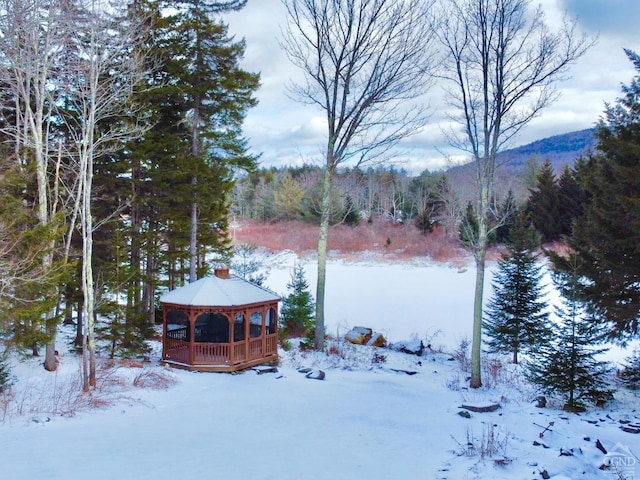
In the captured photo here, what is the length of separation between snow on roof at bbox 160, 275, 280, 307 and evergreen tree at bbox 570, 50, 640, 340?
333 inches

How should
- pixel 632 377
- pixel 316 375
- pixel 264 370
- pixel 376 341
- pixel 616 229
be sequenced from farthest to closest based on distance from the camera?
1. pixel 376 341
2. pixel 264 370
3. pixel 316 375
4. pixel 632 377
5. pixel 616 229

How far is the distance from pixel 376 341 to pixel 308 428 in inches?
357

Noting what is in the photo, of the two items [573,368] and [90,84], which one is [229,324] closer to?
[90,84]

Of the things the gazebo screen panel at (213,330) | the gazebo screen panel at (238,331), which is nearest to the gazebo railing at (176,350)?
the gazebo screen panel at (213,330)

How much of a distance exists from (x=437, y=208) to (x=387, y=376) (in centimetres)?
3988

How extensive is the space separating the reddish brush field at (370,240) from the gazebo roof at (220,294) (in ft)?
71.0

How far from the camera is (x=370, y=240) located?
40.3 m

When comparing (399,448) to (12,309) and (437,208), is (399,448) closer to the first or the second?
(12,309)

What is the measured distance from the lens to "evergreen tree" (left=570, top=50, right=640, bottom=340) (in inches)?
418

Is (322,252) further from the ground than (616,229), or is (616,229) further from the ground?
(616,229)

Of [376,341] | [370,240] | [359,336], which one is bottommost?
[376,341]

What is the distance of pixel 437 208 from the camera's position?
165ft

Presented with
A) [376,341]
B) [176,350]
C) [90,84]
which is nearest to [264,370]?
[176,350]

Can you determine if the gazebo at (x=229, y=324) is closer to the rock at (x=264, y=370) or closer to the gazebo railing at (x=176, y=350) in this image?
the gazebo railing at (x=176, y=350)
